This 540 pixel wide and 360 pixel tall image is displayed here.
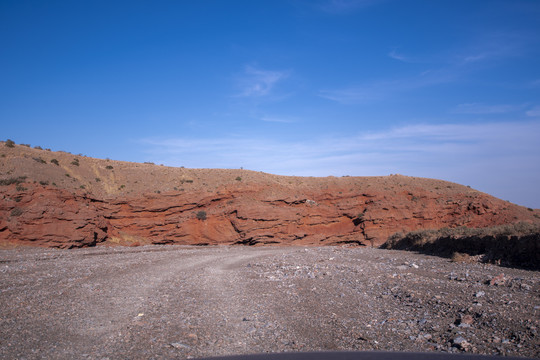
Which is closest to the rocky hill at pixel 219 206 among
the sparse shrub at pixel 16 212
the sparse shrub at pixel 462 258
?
the sparse shrub at pixel 16 212

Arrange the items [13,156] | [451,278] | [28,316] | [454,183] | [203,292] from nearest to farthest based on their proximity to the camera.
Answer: [28,316] < [203,292] < [451,278] < [13,156] < [454,183]

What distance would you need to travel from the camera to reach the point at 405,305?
26.1 ft

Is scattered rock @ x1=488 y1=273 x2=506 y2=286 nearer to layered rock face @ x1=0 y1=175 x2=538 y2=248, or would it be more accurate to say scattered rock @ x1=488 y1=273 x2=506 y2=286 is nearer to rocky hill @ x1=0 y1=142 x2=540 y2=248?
rocky hill @ x1=0 y1=142 x2=540 y2=248

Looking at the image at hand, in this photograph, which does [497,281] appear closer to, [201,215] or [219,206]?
[201,215]

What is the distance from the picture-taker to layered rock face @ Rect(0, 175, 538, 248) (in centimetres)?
2825

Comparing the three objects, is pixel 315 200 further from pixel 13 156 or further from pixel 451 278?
pixel 13 156

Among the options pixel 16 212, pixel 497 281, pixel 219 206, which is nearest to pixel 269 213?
pixel 219 206

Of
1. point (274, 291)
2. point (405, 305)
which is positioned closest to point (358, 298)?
point (405, 305)

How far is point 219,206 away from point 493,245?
23.2 meters

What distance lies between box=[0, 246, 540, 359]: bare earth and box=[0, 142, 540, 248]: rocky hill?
15.9 metres

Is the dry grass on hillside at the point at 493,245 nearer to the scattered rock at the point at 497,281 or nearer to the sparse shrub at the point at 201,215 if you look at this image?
the scattered rock at the point at 497,281

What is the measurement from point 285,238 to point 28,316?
25.4 m

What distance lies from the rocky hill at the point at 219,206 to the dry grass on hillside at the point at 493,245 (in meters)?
10.8

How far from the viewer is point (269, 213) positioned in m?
32.2
